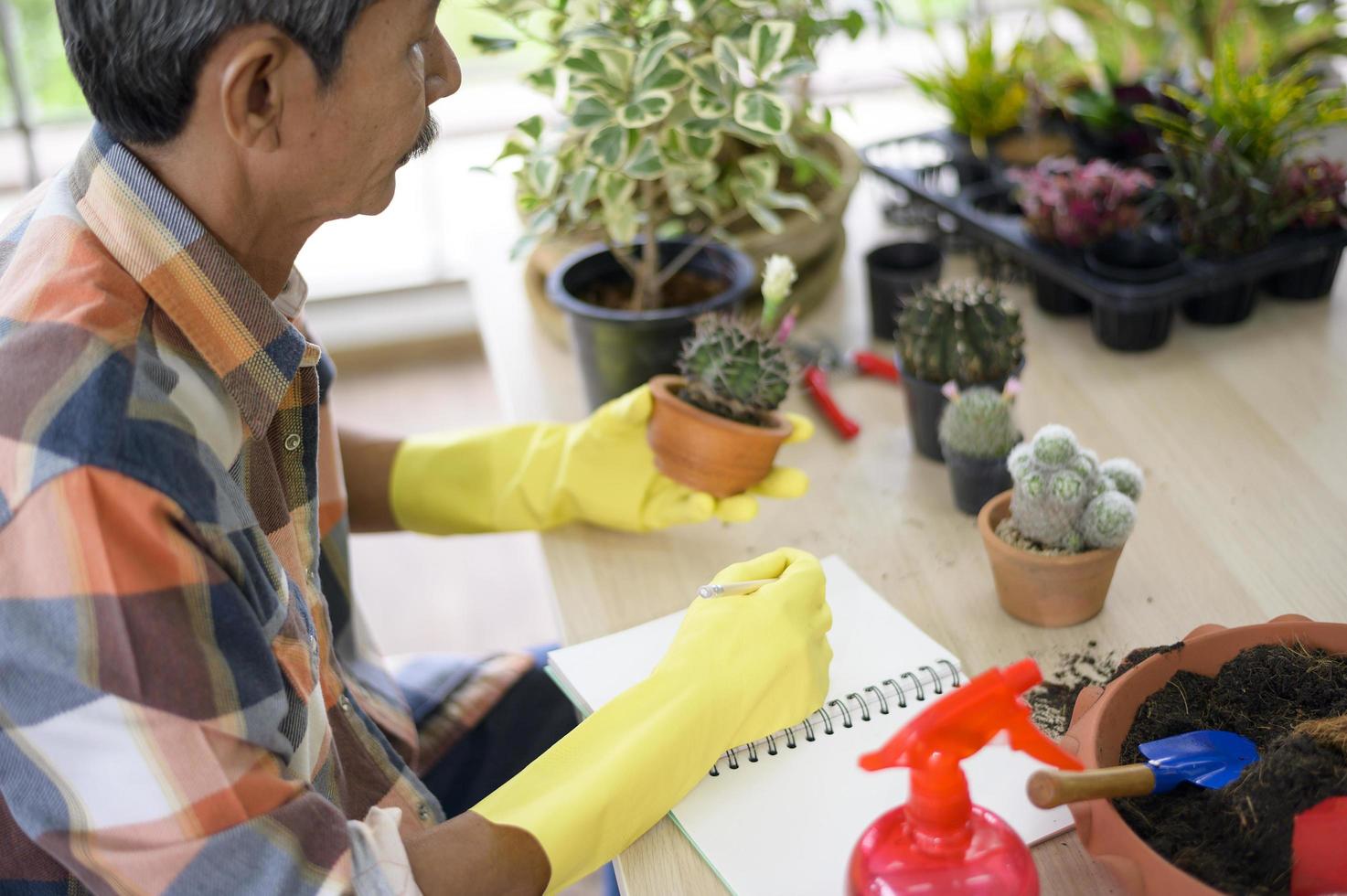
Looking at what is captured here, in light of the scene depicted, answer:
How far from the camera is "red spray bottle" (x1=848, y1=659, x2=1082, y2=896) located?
0.70 m

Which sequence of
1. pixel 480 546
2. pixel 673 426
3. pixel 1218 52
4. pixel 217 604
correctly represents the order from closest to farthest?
pixel 217 604
pixel 673 426
pixel 1218 52
pixel 480 546

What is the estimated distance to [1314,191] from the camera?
1436 mm

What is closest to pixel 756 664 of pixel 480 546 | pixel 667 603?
pixel 667 603

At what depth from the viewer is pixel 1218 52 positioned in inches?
64.2

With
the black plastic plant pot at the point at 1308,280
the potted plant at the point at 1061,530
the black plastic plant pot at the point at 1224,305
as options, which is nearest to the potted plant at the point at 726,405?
the potted plant at the point at 1061,530

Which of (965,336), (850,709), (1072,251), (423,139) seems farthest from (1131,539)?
(423,139)

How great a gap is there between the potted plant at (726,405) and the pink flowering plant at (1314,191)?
63cm

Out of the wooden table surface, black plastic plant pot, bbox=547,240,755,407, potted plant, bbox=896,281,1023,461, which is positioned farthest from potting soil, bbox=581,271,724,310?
Answer: potted plant, bbox=896,281,1023,461

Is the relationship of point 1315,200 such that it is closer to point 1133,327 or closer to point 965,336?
point 1133,327

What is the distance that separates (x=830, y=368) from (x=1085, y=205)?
35 centimetres

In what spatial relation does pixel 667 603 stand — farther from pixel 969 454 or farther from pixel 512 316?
pixel 512 316

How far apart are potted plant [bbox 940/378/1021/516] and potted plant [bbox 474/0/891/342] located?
0.33 metres

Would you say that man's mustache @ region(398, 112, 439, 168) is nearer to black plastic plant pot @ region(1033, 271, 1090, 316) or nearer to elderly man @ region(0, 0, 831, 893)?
elderly man @ region(0, 0, 831, 893)

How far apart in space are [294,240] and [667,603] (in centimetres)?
46
